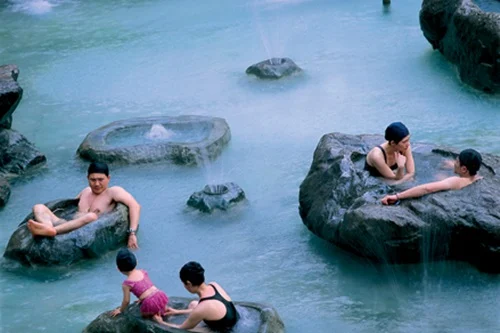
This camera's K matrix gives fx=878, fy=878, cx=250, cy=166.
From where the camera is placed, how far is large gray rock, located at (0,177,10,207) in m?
9.27

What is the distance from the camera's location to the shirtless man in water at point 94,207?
315 inches

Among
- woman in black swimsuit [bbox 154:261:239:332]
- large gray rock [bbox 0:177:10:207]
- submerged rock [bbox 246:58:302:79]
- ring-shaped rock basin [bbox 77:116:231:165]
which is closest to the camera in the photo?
woman in black swimsuit [bbox 154:261:239:332]

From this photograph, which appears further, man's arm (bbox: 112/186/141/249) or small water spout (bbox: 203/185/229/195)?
small water spout (bbox: 203/185/229/195)

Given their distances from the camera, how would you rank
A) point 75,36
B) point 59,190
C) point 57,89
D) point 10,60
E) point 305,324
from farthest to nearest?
point 75,36 < point 10,60 < point 57,89 < point 59,190 < point 305,324

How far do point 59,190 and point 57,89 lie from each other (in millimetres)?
3690

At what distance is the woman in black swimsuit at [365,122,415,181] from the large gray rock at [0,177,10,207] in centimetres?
391

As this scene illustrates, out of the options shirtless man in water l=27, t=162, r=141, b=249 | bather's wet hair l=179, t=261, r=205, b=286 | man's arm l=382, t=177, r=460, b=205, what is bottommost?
shirtless man in water l=27, t=162, r=141, b=249

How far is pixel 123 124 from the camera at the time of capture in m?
10.9

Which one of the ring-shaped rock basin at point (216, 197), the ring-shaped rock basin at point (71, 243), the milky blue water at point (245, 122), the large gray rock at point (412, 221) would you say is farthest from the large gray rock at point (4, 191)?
the large gray rock at point (412, 221)

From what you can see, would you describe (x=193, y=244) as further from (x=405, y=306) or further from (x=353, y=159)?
(x=405, y=306)

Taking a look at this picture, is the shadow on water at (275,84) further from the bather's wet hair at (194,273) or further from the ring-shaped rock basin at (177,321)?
the bather's wet hair at (194,273)

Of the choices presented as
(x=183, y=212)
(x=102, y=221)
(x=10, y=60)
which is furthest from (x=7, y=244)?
(x=10, y=60)

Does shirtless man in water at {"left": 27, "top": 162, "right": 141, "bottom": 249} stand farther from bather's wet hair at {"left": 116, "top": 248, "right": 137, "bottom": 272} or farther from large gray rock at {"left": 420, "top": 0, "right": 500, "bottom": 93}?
large gray rock at {"left": 420, "top": 0, "right": 500, "bottom": 93}

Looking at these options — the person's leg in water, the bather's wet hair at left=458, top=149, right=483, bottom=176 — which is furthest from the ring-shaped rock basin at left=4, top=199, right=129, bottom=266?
the bather's wet hair at left=458, top=149, right=483, bottom=176
